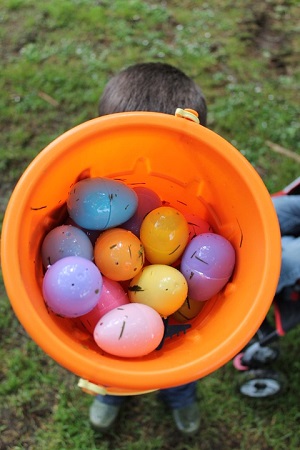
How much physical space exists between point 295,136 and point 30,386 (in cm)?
144

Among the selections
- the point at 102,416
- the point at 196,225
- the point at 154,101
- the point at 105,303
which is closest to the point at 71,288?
the point at 105,303

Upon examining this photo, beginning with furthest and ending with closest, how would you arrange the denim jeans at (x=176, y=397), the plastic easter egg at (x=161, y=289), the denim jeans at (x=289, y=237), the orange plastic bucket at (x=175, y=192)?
the denim jeans at (x=176, y=397)
the denim jeans at (x=289, y=237)
the plastic easter egg at (x=161, y=289)
the orange plastic bucket at (x=175, y=192)

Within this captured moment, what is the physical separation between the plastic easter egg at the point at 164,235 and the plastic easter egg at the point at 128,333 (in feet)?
0.63

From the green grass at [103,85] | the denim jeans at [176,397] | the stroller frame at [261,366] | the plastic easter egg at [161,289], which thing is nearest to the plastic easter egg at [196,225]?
the plastic easter egg at [161,289]

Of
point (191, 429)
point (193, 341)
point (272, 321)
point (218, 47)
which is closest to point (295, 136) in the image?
point (218, 47)

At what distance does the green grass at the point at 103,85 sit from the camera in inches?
63.1

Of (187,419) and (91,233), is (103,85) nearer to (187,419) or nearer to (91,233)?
(91,233)

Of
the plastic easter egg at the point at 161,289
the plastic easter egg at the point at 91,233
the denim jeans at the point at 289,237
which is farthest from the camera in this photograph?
the denim jeans at the point at 289,237

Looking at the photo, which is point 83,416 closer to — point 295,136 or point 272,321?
point 272,321

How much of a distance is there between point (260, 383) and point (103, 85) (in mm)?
1372

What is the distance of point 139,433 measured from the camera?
1603 mm

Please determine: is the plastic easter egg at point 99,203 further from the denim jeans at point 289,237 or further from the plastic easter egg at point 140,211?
the denim jeans at point 289,237

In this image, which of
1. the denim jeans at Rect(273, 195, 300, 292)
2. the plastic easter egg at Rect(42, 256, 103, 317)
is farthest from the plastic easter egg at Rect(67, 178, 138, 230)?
the denim jeans at Rect(273, 195, 300, 292)

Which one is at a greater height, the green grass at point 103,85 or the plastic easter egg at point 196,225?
the plastic easter egg at point 196,225
